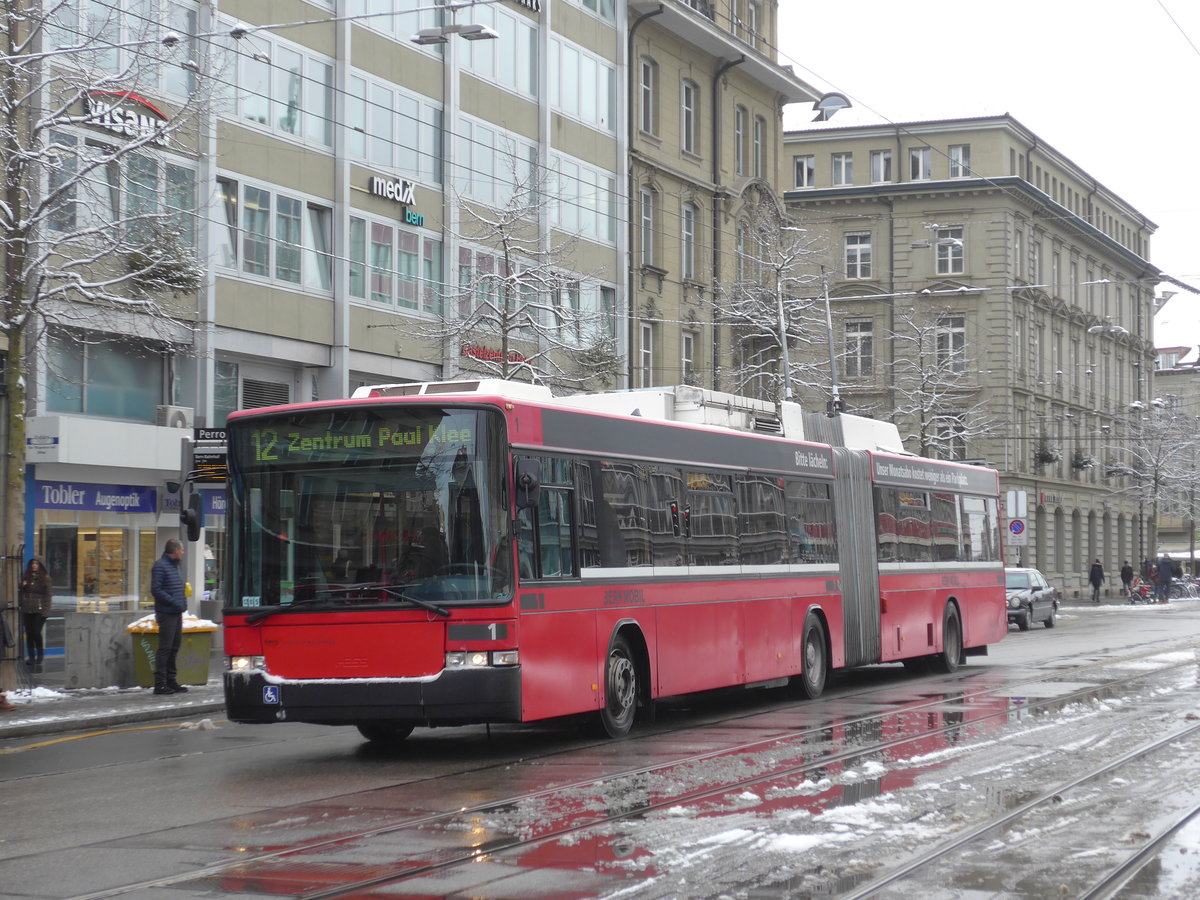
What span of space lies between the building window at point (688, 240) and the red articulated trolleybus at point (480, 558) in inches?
1136

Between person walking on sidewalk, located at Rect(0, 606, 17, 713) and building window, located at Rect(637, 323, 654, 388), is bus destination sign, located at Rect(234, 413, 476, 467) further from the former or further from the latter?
building window, located at Rect(637, 323, 654, 388)

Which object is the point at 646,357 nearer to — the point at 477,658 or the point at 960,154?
the point at 477,658

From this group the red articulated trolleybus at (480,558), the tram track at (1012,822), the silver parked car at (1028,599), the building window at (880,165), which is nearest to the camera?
the tram track at (1012,822)

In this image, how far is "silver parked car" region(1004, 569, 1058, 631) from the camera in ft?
137

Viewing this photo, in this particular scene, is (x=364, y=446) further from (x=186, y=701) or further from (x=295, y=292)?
(x=295, y=292)

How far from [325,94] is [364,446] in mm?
20141

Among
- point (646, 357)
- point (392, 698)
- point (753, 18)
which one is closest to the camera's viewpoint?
point (392, 698)

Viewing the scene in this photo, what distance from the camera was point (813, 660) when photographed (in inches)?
763

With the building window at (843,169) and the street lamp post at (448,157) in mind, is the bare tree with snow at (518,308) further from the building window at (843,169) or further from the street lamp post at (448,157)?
the building window at (843,169)

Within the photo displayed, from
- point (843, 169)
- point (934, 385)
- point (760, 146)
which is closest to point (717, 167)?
point (760, 146)

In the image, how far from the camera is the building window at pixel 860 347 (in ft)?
227

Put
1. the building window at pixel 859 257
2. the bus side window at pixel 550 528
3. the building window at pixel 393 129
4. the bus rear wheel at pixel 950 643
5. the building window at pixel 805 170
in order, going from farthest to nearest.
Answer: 1. the building window at pixel 805 170
2. the building window at pixel 859 257
3. the building window at pixel 393 129
4. the bus rear wheel at pixel 950 643
5. the bus side window at pixel 550 528

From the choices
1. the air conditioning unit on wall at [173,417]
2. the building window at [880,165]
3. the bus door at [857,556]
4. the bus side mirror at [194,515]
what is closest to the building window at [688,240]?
the air conditioning unit on wall at [173,417]

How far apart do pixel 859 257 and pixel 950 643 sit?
166ft
